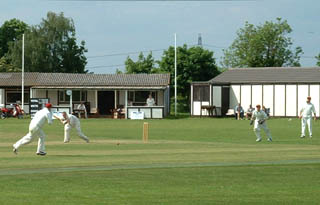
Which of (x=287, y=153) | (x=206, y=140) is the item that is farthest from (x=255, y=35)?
(x=287, y=153)

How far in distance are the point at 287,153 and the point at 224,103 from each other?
3854 cm

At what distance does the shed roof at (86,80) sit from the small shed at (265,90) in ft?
12.9

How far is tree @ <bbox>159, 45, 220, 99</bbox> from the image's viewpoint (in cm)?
7969

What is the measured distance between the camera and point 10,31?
334 feet

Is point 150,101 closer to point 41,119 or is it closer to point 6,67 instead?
point 6,67

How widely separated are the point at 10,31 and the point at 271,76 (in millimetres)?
52498

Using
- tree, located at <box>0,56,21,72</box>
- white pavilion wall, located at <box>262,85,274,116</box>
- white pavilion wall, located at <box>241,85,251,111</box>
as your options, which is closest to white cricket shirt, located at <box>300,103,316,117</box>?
white pavilion wall, located at <box>262,85,274,116</box>

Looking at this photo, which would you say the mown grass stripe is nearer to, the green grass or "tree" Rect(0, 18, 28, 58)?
the green grass

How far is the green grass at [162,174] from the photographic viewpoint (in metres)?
12.2

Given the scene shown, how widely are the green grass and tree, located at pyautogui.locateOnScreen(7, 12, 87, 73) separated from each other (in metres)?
66.5

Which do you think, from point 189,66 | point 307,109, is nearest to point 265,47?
point 189,66

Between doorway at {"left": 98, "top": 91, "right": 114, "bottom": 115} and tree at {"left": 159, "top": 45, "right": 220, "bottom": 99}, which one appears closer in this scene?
doorway at {"left": 98, "top": 91, "right": 114, "bottom": 115}

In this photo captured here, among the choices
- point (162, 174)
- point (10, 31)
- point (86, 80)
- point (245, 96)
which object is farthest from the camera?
point (10, 31)

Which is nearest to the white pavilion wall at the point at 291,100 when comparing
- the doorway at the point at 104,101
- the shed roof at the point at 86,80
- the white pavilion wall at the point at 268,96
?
the white pavilion wall at the point at 268,96
